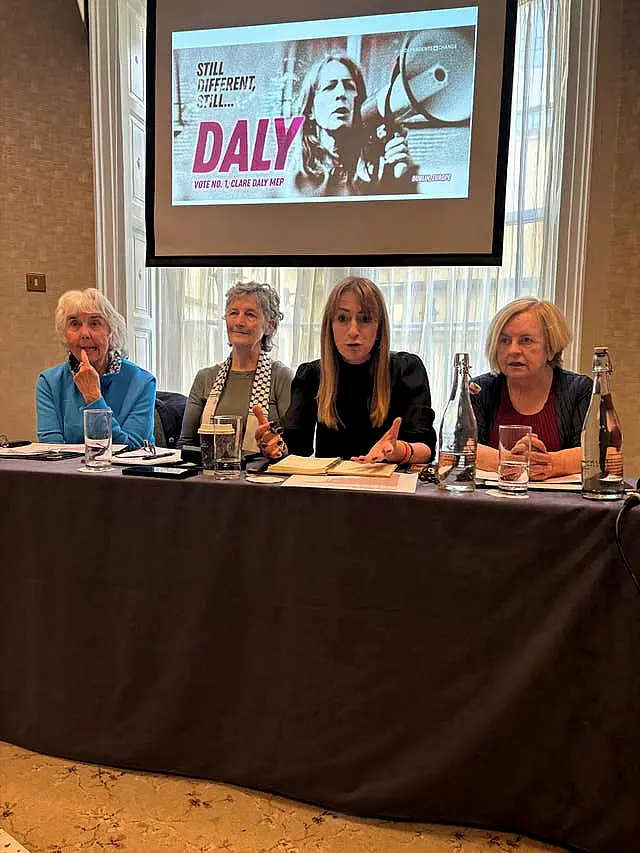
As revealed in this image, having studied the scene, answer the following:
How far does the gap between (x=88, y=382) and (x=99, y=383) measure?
96 millimetres

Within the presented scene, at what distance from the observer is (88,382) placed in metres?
2.06

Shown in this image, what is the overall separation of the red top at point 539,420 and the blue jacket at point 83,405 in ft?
3.64

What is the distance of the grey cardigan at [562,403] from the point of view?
1778 mm

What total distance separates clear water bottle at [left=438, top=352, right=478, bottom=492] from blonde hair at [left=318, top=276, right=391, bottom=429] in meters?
0.50

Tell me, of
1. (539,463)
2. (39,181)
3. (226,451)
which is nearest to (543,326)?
(539,463)

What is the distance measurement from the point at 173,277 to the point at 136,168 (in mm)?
556

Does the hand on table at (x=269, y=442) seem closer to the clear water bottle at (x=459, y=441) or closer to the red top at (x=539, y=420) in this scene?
A: the clear water bottle at (x=459, y=441)

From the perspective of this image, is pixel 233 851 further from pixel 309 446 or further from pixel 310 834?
pixel 309 446

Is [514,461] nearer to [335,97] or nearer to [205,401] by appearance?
[205,401]

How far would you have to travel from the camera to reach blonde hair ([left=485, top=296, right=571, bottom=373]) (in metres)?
1.81

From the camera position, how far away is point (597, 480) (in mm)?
1239

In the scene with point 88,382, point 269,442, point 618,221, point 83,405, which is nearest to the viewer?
point 269,442

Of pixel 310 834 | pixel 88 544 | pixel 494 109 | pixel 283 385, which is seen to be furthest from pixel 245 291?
pixel 310 834

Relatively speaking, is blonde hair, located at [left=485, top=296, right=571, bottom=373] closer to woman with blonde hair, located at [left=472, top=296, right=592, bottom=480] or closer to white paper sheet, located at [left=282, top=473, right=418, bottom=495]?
woman with blonde hair, located at [left=472, top=296, right=592, bottom=480]
